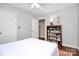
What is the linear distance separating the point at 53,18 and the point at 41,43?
37 centimetres

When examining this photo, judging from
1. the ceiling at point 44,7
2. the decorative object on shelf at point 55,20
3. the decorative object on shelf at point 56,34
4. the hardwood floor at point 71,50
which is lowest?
the hardwood floor at point 71,50

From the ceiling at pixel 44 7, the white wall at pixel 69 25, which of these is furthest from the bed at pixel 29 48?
the ceiling at pixel 44 7

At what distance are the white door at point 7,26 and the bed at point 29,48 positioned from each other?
0.08m

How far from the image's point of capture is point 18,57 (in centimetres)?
74

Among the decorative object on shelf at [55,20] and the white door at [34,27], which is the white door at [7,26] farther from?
the decorative object on shelf at [55,20]

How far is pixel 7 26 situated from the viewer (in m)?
0.78

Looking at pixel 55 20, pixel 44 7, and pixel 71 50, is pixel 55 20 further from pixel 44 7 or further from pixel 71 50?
pixel 71 50

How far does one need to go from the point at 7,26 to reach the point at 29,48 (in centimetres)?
37

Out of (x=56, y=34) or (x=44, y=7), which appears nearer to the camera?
(x=44, y=7)

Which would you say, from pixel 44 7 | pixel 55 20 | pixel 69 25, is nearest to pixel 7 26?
pixel 44 7

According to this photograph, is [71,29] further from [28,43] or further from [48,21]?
[28,43]

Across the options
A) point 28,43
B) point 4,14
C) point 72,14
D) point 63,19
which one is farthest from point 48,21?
point 4,14

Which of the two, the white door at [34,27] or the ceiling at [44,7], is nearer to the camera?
the ceiling at [44,7]

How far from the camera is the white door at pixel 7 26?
0.76 meters
